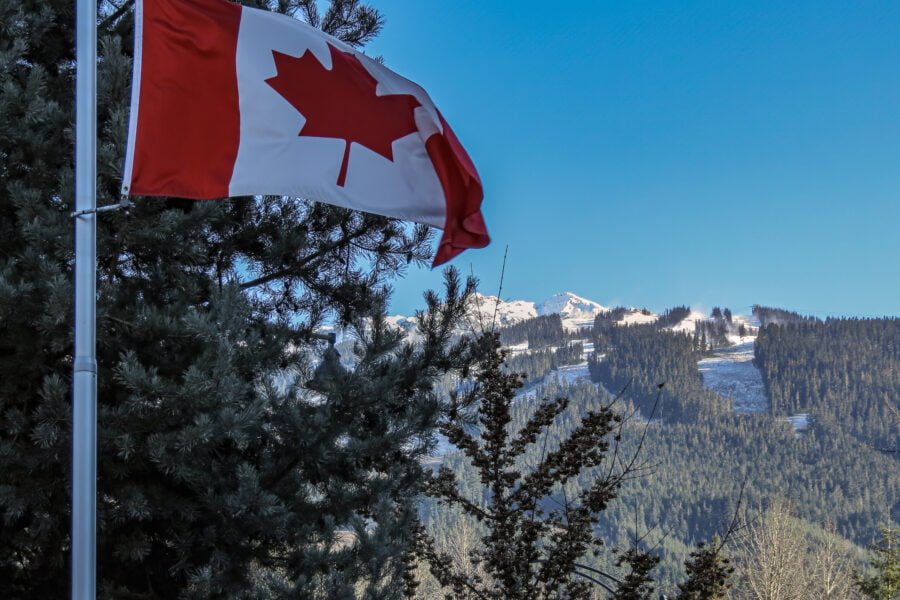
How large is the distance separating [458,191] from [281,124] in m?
1.10

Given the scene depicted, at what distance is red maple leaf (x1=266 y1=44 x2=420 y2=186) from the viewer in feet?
14.1

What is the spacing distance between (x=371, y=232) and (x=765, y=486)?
7115 inches

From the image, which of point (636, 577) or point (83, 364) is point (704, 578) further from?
point (83, 364)

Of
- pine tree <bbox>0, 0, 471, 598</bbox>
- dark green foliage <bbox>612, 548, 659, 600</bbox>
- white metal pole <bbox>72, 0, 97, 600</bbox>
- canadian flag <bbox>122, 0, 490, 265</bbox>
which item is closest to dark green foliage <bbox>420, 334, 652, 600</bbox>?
dark green foliage <bbox>612, 548, 659, 600</bbox>

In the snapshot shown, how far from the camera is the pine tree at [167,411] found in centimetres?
430

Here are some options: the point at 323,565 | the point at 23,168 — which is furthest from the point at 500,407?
the point at 23,168

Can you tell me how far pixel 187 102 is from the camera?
3.77 m

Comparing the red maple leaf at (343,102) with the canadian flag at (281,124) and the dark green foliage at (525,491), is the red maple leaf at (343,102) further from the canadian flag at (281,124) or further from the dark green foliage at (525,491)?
the dark green foliage at (525,491)

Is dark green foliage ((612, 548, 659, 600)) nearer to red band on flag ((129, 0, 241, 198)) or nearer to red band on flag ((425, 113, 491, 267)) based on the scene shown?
red band on flag ((425, 113, 491, 267))

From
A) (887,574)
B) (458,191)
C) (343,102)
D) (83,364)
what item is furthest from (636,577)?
(887,574)

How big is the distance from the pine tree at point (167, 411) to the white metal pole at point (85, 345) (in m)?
0.80

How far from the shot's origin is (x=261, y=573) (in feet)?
16.0

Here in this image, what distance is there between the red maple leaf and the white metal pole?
36.1 inches

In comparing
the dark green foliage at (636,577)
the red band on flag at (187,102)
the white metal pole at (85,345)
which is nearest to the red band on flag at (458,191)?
the red band on flag at (187,102)
